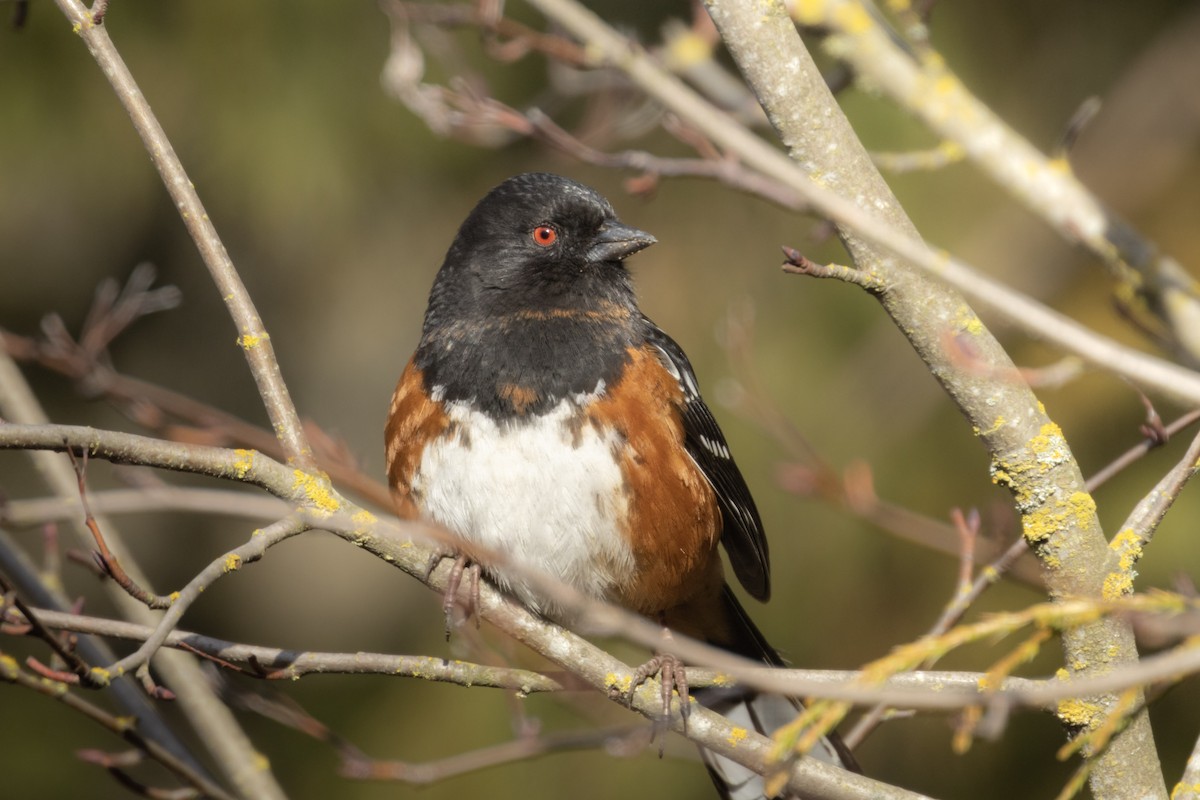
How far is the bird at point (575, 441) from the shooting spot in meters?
2.08

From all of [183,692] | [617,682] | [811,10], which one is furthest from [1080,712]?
[183,692]

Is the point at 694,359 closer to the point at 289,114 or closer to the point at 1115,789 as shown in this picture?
the point at 289,114

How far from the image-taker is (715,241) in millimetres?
3736

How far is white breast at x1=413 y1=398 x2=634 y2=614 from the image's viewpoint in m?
2.06

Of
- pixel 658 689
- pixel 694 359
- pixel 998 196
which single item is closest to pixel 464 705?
pixel 694 359

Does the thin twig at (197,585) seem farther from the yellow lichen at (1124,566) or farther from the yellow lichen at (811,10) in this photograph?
the yellow lichen at (1124,566)

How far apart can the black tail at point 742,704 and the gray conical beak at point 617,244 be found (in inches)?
27.6

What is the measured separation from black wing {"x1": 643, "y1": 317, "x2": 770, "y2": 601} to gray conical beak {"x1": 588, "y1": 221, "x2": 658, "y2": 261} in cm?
16

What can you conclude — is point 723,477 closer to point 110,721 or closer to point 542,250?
point 542,250

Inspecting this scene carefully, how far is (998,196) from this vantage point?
354cm

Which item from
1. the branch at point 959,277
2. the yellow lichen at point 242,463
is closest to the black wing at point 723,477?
the yellow lichen at point 242,463

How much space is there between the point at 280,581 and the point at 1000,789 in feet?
8.73

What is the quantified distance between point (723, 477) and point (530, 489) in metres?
0.52

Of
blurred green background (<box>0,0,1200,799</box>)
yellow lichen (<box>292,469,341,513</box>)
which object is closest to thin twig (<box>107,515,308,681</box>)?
yellow lichen (<box>292,469,341,513</box>)
